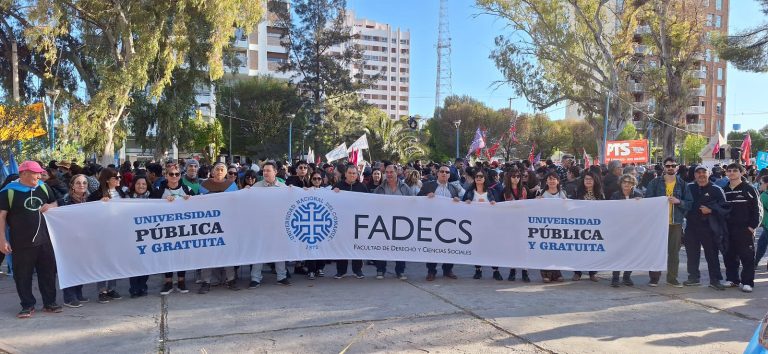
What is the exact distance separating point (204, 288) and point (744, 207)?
7.02 metres

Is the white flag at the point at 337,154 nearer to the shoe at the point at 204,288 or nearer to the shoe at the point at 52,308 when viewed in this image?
the shoe at the point at 204,288

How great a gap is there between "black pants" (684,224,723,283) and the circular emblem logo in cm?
477

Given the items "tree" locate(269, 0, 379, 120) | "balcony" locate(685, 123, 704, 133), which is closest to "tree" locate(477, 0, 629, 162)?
"tree" locate(269, 0, 379, 120)

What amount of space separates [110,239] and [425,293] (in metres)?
3.88

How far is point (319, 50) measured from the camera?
4088 centimetres

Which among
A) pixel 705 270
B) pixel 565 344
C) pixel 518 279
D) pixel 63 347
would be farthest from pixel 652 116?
pixel 63 347

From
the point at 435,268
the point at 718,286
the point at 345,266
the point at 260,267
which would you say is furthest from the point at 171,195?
the point at 718,286

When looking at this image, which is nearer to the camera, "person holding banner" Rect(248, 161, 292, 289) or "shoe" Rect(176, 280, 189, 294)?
"shoe" Rect(176, 280, 189, 294)

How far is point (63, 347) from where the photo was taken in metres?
4.86

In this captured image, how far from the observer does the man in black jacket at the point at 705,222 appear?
22.8 feet

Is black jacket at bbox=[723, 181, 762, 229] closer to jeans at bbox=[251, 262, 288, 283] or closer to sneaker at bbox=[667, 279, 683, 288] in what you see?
sneaker at bbox=[667, 279, 683, 288]

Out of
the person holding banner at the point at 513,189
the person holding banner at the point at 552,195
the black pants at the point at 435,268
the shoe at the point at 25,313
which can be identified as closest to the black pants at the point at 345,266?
the black pants at the point at 435,268

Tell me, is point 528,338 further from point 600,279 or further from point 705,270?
point 705,270

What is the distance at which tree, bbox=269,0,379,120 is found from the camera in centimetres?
4025
